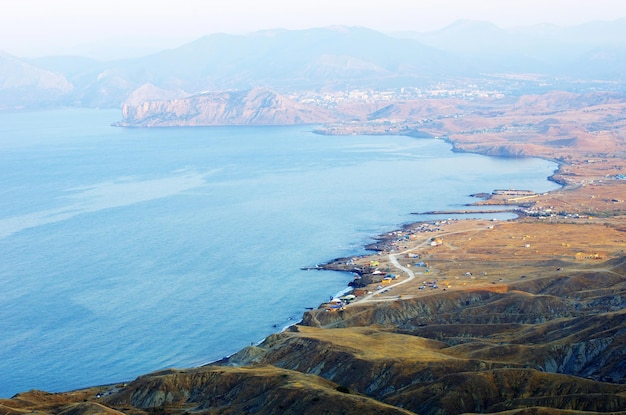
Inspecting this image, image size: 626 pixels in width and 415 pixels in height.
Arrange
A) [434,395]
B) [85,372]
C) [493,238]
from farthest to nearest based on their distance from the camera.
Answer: [493,238] → [85,372] → [434,395]

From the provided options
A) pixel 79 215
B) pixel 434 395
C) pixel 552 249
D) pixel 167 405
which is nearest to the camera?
pixel 434 395

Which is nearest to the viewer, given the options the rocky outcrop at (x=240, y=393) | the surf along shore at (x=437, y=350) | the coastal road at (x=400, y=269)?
the rocky outcrop at (x=240, y=393)

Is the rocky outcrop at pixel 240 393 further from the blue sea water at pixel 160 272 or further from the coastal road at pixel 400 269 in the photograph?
the coastal road at pixel 400 269

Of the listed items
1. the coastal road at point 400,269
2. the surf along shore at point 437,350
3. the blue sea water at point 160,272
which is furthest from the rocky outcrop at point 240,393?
the coastal road at point 400,269

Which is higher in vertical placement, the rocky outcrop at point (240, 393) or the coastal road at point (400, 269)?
the rocky outcrop at point (240, 393)

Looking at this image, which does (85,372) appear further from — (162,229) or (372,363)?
(162,229)

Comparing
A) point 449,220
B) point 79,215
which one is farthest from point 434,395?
point 79,215

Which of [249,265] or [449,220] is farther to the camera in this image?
[449,220]

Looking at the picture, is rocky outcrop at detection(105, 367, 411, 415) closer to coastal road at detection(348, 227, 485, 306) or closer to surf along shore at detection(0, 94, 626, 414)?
surf along shore at detection(0, 94, 626, 414)

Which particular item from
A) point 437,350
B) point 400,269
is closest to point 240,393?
point 437,350
